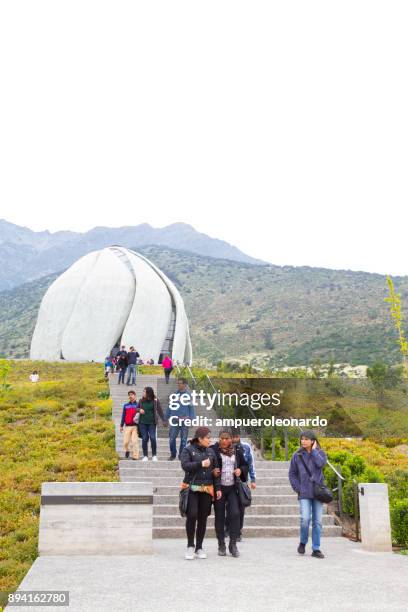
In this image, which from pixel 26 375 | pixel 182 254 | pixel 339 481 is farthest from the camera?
pixel 182 254

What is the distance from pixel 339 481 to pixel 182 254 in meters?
122

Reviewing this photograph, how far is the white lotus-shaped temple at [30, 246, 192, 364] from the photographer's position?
3856 cm

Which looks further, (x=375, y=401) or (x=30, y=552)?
(x=375, y=401)

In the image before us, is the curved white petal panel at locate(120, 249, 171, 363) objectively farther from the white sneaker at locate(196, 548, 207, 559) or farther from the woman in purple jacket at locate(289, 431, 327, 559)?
the white sneaker at locate(196, 548, 207, 559)

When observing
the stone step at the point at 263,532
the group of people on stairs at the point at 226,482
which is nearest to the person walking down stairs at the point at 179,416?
the stone step at the point at 263,532

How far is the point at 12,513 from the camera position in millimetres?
9102

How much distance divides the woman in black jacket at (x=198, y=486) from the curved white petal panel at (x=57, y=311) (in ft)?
109

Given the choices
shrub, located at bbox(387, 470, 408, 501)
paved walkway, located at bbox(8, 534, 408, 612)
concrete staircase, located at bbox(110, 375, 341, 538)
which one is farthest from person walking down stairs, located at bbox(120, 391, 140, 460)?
shrub, located at bbox(387, 470, 408, 501)

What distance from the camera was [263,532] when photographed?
9.38 metres

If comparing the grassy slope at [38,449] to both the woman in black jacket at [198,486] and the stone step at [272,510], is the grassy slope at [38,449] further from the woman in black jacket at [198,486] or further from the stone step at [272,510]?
the stone step at [272,510]

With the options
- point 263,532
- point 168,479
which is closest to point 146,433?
point 168,479

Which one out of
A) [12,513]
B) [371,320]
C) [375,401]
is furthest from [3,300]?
[12,513]

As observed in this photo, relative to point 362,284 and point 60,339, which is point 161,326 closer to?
point 60,339

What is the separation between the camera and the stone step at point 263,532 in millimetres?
9008
